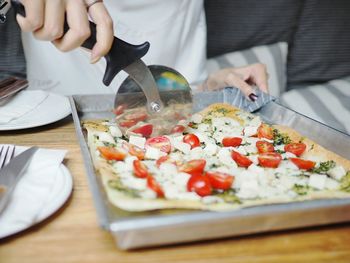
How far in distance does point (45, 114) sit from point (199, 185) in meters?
0.63

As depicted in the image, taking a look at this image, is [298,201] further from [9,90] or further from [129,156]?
[9,90]

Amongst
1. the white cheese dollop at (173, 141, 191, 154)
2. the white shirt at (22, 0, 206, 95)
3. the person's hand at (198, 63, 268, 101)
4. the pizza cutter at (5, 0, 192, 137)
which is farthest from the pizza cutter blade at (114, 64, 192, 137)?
the white shirt at (22, 0, 206, 95)

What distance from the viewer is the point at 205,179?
0.81 meters

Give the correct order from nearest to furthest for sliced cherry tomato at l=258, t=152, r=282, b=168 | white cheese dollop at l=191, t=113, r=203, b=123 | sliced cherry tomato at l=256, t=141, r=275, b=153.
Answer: sliced cherry tomato at l=258, t=152, r=282, b=168
sliced cherry tomato at l=256, t=141, r=275, b=153
white cheese dollop at l=191, t=113, r=203, b=123

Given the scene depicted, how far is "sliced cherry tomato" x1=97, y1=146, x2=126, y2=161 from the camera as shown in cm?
96

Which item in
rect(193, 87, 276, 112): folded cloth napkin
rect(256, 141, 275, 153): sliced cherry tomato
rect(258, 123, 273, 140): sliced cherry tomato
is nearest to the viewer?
rect(256, 141, 275, 153): sliced cherry tomato

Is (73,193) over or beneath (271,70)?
over

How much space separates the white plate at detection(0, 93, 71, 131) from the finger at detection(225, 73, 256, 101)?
529 mm

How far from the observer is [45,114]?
1254 mm

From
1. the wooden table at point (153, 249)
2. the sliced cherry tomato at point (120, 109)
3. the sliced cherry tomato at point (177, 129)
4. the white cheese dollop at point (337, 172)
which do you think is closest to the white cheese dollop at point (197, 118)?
the sliced cherry tomato at point (177, 129)

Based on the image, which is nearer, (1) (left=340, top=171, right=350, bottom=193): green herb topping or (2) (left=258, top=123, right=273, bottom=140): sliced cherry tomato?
(1) (left=340, top=171, right=350, bottom=193): green herb topping

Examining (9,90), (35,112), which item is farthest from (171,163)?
(9,90)

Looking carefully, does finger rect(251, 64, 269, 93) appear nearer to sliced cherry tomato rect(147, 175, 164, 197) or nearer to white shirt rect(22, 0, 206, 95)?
white shirt rect(22, 0, 206, 95)

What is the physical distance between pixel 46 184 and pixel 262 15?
71.2 inches
